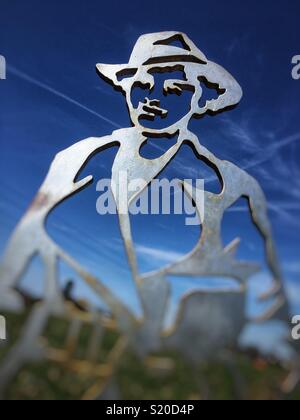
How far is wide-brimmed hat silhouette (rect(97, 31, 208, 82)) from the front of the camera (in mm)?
2928

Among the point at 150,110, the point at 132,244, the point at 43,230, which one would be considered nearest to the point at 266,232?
the point at 132,244

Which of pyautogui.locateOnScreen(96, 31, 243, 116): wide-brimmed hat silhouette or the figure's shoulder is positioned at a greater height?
pyautogui.locateOnScreen(96, 31, 243, 116): wide-brimmed hat silhouette

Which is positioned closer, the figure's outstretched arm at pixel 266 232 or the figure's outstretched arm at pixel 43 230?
the figure's outstretched arm at pixel 43 230

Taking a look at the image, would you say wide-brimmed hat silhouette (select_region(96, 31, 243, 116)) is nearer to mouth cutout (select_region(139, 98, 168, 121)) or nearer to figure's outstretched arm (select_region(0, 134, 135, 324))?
mouth cutout (select_region(139, 98, 168, 121))

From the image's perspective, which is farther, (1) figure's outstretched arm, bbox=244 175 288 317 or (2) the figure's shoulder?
(2) the figure's shoulder

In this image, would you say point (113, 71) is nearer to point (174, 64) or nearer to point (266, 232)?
point (174, 64)

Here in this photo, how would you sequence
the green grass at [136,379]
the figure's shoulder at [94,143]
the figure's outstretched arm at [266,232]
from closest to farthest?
the green grass at [136,379] → the figure's outstretched arm at [266,232] → the figure's shoulder at [94,143]

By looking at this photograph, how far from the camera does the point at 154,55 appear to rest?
296 centimetres

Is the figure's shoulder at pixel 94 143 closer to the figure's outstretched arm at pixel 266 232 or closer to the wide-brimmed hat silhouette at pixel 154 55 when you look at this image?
the wide-brimmed hat silhouette at pixel 154 55

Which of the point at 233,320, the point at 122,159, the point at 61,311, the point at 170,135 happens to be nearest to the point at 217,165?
the point at 170,135

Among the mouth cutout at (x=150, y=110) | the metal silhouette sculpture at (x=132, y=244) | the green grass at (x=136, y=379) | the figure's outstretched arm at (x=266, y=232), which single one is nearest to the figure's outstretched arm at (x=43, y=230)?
the metal silhouette sculpture at (x=132, y=244)

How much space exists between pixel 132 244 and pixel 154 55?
148 centimetres

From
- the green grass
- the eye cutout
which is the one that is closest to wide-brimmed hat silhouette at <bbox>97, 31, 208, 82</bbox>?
the eye cutout

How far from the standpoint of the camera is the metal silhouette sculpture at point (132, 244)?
2.33 m
